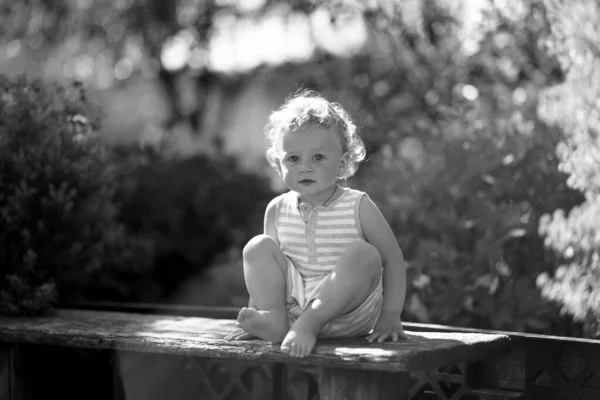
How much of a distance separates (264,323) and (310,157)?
2.08ft

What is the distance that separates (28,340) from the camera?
3566mm

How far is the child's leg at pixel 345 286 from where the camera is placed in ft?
9.73

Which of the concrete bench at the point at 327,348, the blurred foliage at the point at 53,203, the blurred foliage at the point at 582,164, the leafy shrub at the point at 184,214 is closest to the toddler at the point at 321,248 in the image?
the concrete bench at the point at 327,348

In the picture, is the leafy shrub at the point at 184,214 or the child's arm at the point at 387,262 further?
the leafy shrub at the point at 184,214

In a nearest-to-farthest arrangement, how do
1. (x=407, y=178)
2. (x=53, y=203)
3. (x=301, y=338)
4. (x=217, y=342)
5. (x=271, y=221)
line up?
(x=301, y=338)
(x=217, y=342)
(x=271, y=221)
(x=53, y=203)
(x=407, y=178)

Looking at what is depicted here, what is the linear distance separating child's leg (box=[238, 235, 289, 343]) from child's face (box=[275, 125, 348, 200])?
254 mm

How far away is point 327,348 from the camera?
288cm

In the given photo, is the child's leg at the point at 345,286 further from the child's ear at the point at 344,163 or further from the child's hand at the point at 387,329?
the child's ear at the point at 344,163

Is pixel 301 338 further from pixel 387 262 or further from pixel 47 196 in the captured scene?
pixel 47 196

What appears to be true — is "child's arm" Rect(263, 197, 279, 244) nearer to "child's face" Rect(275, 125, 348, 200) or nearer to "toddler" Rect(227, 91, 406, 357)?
"toddler" Rect(227, 91, 406, 357)

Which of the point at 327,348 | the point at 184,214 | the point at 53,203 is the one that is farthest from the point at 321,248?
the point at 184,214

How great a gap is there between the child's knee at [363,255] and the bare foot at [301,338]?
264mm

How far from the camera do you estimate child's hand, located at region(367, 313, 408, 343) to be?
10.1 feet

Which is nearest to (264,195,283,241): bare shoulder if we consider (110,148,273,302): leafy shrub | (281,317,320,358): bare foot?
(281,317,320,358): bare foot
